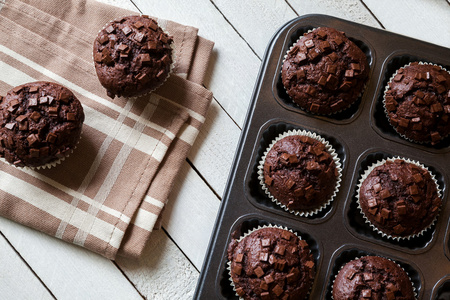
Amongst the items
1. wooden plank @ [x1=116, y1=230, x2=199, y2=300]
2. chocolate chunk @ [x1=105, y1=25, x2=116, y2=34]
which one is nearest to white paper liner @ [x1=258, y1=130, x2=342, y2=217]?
wooden plank @ [x1=116, y1=230, x2=199, y2=300]

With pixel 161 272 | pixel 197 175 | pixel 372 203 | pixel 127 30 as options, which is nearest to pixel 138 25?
pixel 127 30

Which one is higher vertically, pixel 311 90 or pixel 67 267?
pixel 311 90

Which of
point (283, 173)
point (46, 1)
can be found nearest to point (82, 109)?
point (46, 1)

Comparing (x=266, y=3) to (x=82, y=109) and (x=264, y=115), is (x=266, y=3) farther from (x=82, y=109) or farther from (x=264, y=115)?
(x=82, y=109)

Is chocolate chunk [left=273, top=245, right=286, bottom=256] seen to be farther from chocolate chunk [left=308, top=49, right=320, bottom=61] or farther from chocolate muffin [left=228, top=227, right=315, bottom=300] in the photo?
chocolate chunk [left=308, top=49, right=320, bottom=61]

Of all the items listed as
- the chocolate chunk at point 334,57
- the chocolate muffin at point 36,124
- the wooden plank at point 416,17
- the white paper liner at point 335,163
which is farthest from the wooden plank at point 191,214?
the wooden plank at point 416,17

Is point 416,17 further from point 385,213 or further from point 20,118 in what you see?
point 20,118
